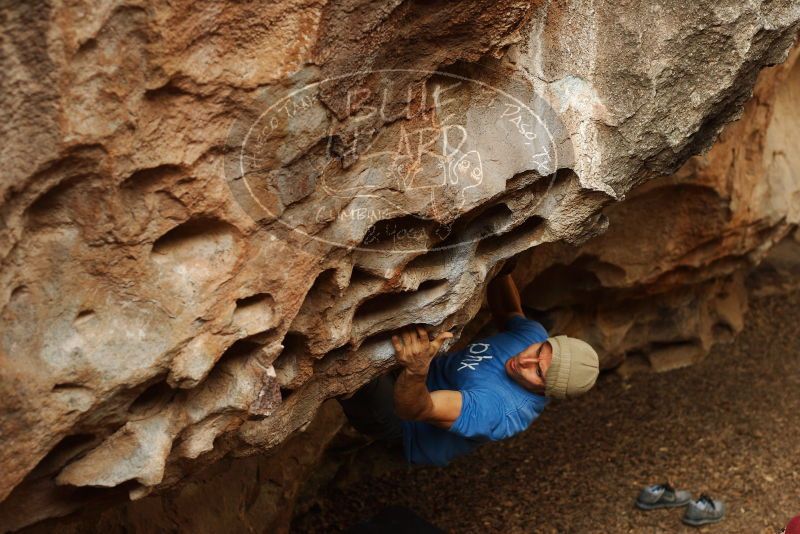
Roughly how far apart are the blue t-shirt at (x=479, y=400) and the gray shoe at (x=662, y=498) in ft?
3.58

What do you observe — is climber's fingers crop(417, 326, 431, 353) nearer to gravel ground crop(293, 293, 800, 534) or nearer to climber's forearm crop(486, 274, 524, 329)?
climber's forearm crop(486, 274, 524, 329)

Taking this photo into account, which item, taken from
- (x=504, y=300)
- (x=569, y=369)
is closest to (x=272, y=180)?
(x=569, y=369)

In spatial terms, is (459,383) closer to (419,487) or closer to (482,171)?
(482,171)

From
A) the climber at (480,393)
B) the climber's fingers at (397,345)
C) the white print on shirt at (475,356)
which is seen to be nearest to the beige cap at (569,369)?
the climber at (480,393)

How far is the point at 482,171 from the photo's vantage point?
2500 mm

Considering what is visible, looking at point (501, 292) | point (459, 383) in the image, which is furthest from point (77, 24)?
point (501, 292)

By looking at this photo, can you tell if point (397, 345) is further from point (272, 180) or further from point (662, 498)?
point (662, 498)

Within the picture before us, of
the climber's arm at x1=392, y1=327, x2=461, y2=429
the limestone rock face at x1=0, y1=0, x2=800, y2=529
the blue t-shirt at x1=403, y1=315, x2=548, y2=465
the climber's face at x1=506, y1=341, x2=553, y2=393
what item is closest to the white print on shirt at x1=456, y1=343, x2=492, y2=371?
the blue t-shirt at x1=403, y1=315, x2=548, y2=465

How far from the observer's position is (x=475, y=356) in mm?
3287

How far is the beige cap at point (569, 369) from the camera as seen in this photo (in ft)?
10.1

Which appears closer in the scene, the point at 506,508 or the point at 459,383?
the point at 459,383

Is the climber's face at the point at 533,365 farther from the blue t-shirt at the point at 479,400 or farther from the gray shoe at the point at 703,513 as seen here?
the gray shoe at the point at 703,513

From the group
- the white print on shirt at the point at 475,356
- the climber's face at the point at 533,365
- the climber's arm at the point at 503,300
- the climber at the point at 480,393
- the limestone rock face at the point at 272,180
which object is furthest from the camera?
the climber's arm at the point at 503,300

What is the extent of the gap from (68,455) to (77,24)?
977mm
